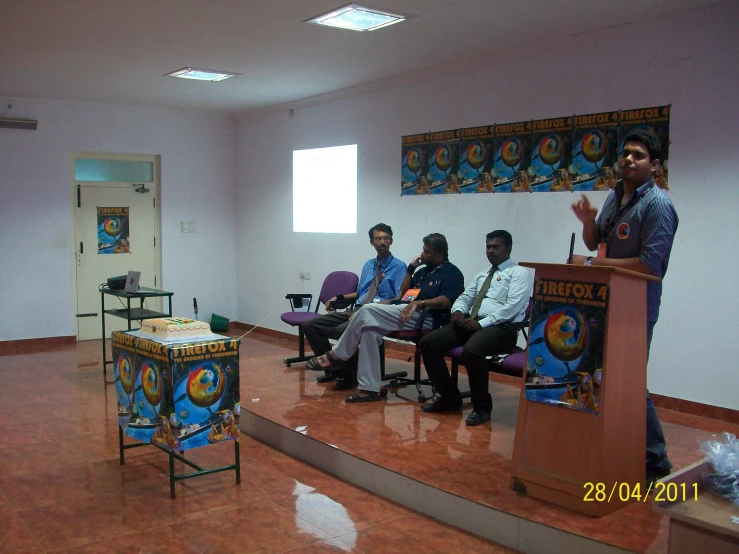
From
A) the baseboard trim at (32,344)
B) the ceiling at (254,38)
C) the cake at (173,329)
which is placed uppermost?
the ceiling at (254,38)

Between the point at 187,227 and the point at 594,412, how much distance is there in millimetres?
6655

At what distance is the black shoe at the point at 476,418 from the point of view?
429 centimetres

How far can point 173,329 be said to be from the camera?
348cm

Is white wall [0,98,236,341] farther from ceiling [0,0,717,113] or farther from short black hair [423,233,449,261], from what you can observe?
short black hair [423,233,449,261]

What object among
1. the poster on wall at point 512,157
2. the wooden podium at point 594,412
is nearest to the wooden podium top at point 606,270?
the wooden podium at point 594,412

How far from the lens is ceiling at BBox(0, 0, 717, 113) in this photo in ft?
14.4

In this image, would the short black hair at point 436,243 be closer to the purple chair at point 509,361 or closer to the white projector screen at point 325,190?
the purple chair at point 509,361

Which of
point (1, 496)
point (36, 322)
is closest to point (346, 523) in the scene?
point (1, 496)

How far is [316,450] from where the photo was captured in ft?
13.0

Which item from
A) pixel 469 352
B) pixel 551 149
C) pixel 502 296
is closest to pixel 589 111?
pixel 551 149

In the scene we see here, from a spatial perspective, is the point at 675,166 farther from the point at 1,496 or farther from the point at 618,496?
the point at 1,496

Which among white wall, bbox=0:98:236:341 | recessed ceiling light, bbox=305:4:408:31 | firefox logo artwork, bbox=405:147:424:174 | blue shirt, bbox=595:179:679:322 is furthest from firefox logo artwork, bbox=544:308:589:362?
white wall, bbox=0:98:236:341

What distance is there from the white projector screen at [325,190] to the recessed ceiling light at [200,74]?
1360 millimetres

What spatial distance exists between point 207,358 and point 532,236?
2920mm
